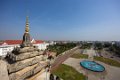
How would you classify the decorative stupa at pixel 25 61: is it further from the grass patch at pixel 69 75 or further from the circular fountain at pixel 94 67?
the circular fountain at pixel 94 67

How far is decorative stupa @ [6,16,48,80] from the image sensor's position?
585 cm

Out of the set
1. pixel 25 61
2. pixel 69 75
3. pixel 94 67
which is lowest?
pixel 94 67

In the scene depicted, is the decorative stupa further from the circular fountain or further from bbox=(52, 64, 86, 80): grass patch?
the circular fountain

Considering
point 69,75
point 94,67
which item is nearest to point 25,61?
point 69,75

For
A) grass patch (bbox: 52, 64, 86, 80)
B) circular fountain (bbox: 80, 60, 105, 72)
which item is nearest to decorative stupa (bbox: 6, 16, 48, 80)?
grass patch (bbox: 52, 64, 86, 80)

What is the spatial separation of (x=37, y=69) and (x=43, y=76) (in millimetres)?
1249

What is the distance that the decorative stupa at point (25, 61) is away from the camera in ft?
19.2

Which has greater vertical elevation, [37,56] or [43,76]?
[37,56]

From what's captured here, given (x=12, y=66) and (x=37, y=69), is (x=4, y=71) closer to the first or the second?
(x=12, y=66)

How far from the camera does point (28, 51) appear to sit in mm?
7441

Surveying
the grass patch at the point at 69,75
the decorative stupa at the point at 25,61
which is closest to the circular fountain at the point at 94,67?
the grass patch at the point at 69,75

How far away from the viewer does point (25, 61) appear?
6.79 metres

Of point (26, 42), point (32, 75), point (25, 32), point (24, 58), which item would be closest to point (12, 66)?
point (24, 58)

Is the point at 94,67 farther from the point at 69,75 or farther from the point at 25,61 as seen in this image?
the point at 25,61
